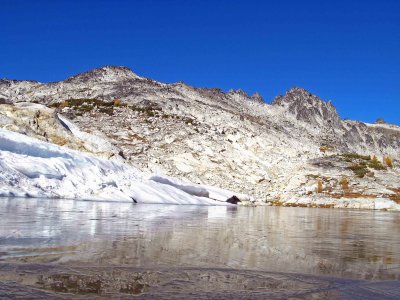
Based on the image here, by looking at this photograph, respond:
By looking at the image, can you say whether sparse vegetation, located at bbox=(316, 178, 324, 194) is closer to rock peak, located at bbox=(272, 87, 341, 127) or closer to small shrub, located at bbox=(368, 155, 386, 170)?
small shrub, located at bbox=(368, 155, 386, 170)

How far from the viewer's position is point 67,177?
89.8 feet

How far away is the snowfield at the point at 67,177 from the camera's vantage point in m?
24.5

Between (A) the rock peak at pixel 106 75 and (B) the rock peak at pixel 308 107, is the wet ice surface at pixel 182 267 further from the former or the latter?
(B) the rock peak at pixel 308 107

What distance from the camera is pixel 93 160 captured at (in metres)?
30.1

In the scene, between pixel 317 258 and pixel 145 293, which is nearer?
pixel 145 293

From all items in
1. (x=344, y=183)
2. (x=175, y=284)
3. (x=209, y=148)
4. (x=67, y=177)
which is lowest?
(x=175, y=284)

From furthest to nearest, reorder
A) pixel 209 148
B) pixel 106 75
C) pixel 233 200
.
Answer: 1. pixel 106 75
2. pixel 209 148
3. pixel 233 200

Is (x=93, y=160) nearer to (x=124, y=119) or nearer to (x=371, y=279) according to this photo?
(x=371, y=279)

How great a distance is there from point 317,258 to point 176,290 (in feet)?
11.7

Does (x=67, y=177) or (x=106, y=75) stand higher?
(x=106, y=75)

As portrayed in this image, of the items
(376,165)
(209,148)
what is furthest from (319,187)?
(209,148)

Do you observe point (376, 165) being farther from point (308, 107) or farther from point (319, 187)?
point (308, 107)

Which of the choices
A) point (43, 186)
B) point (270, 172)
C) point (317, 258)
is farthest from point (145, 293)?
point (270, 172)

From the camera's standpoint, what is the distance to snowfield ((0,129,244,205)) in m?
24.5
